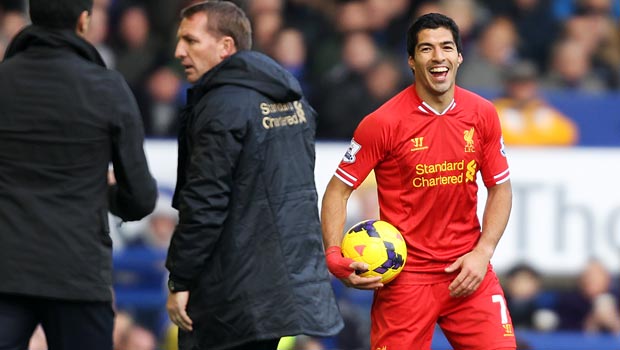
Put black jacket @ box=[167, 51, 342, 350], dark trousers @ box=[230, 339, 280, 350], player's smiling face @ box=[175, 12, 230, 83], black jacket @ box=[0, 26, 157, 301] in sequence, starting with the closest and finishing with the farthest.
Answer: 1. black jacket @ box=[0, 26, 157, 301]
2. black jacket @ box=[167, 51, 342, 350]
3. dark trousers @ box=[230, 339, 280, 350]
4. player's smiling face @ box=[175, 12, 230, 83]

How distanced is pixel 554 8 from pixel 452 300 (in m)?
6.61

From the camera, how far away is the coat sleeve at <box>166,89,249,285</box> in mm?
5695

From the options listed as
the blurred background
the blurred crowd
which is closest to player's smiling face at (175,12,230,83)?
the blurred background

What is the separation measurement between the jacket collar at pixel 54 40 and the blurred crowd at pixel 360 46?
19.6 ft

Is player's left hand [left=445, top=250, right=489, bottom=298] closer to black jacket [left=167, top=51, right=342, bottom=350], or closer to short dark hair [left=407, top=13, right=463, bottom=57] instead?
black jacket [left=167, top=51, right=342, bottom=350]

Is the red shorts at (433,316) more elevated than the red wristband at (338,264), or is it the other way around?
the red wristband at (338,264)

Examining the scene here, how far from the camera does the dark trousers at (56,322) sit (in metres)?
5.50

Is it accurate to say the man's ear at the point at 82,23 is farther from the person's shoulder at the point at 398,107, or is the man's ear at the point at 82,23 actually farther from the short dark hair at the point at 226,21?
the person's shoulder at the point at 398,107

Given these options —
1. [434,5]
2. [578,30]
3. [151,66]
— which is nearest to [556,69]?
[578,30]

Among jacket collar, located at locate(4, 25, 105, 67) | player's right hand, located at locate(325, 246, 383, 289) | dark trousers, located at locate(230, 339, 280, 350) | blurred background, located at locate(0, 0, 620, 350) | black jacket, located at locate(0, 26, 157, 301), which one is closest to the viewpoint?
black jacket, located at locate(0, 26, 157, 301)

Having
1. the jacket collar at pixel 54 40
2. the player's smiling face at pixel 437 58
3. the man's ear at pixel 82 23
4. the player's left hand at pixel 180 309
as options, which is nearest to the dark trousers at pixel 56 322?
the player's left hand at pixel 180 309

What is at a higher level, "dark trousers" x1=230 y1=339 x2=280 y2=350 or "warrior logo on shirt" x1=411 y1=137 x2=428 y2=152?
"warrior logo on shirt" x1=411 y1=137 x2=428 y2=152

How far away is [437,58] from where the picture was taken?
21.8 feet

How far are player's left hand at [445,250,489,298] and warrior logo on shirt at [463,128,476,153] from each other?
52 cm
